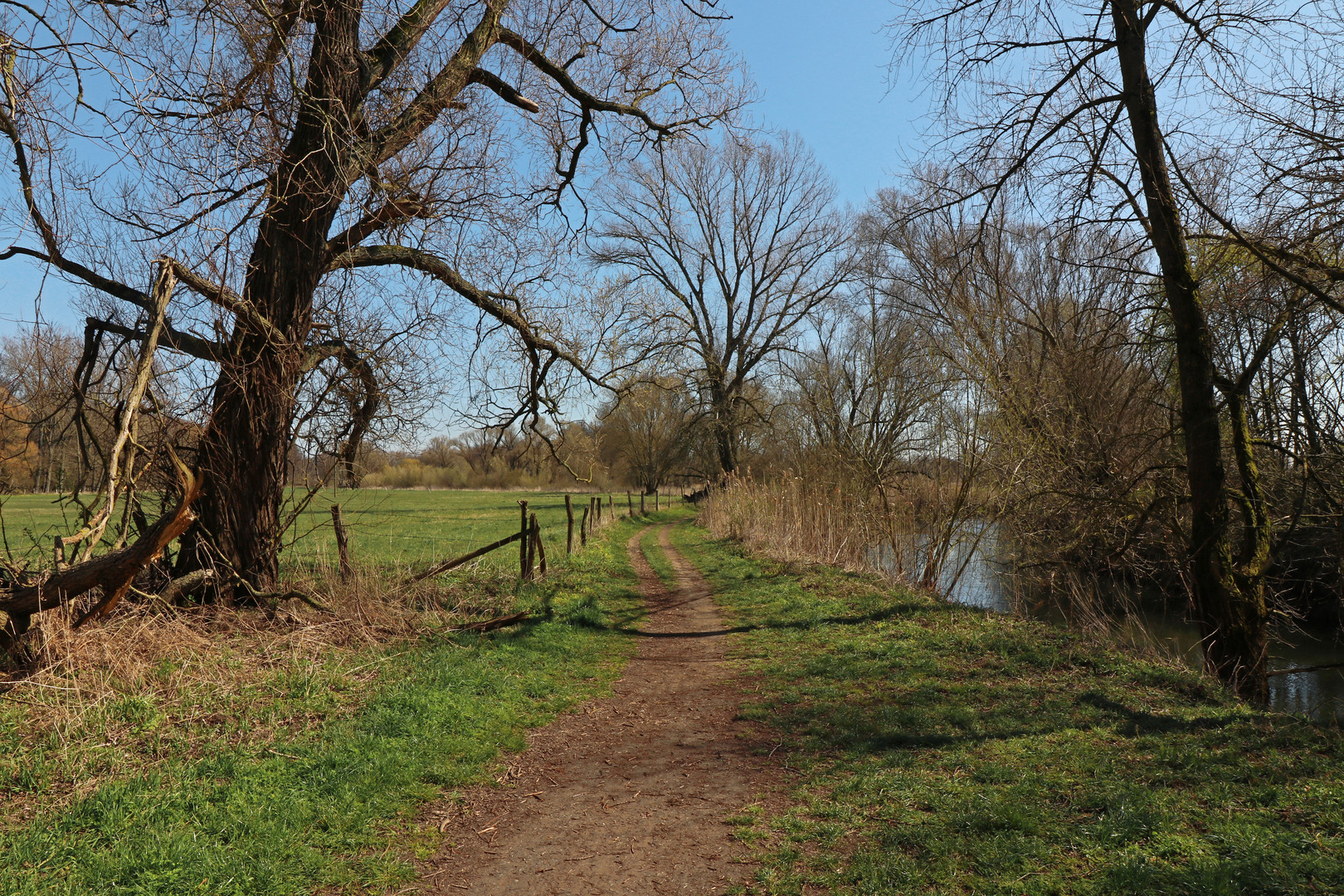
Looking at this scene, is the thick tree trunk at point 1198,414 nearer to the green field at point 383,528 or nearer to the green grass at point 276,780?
the green grass at point 276,780

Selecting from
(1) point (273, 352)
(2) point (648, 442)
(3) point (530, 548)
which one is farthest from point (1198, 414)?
(2) point (648, 442)

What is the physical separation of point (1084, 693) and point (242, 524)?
8309 millimetres

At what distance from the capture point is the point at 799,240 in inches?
1286

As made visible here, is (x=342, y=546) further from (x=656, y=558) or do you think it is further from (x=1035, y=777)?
(x=656, y=558)

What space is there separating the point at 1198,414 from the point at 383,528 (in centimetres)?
2330

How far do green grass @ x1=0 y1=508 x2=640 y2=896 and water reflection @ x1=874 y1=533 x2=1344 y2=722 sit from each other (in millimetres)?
6812

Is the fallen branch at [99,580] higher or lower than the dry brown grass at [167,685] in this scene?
higher

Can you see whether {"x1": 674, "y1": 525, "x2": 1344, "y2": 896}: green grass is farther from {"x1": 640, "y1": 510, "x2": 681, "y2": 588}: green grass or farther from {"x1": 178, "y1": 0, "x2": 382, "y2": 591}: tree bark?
{"x1": 640, "y1": 510, "x2": 681, "y2": 588}: green grass

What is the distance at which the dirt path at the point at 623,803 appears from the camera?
367 cm

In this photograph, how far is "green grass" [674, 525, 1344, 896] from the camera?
3.44 meters

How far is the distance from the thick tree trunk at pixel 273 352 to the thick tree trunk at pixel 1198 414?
8573mm

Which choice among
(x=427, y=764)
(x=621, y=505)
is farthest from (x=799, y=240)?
(x=427, y=764)

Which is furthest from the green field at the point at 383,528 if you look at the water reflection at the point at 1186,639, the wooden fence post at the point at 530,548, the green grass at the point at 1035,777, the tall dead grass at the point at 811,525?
the water reflection at the point at 1186,639

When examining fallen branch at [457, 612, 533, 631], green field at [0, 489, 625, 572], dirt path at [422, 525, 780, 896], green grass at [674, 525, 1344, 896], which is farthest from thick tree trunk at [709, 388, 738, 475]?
dirt path at [422, 525, 780, 896]
